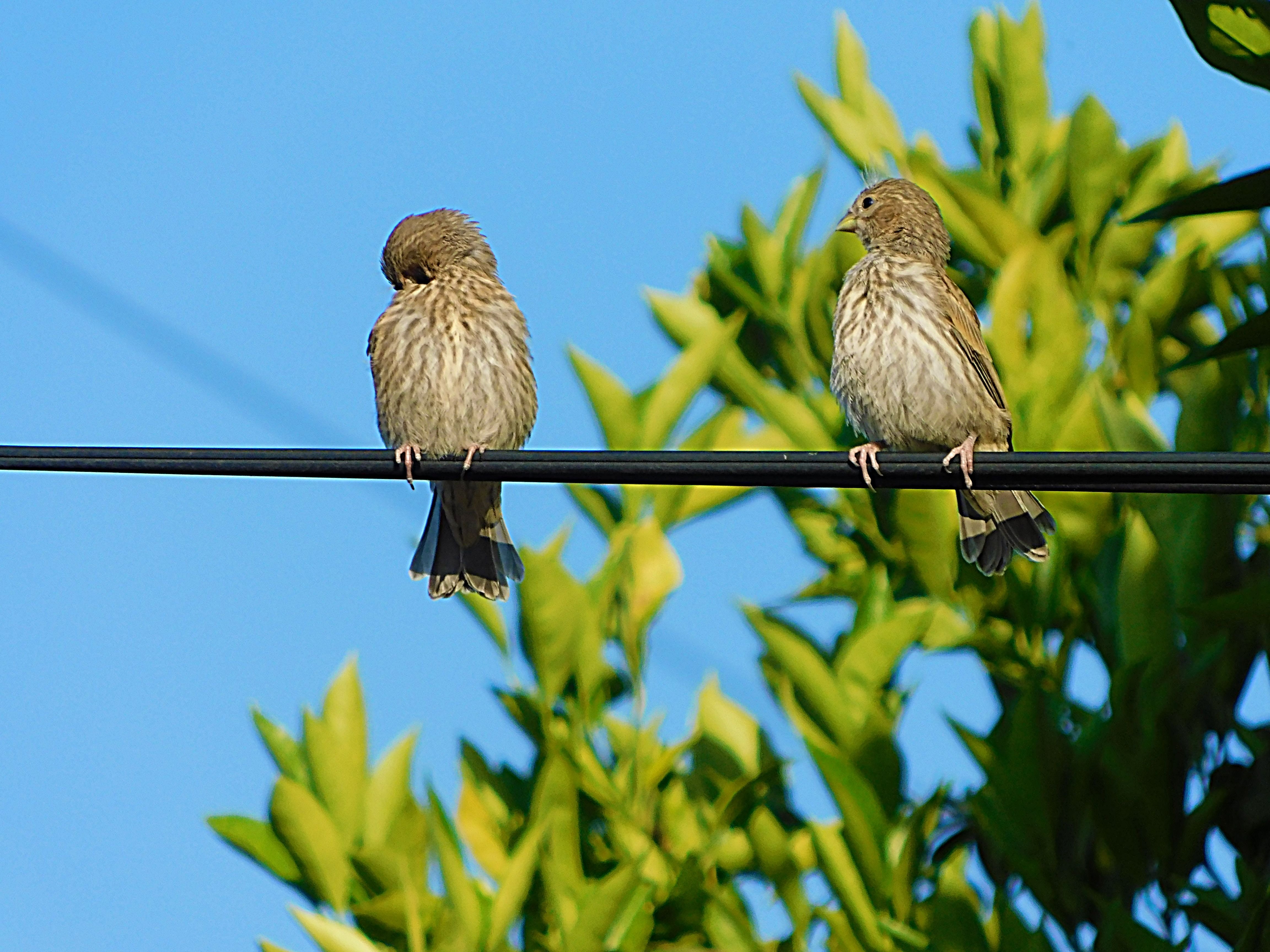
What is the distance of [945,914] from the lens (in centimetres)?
455

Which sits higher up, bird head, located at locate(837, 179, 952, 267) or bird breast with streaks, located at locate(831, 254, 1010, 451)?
bird head, located at locate(837, 179, 952, 267)

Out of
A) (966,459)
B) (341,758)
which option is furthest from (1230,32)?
(341,758)

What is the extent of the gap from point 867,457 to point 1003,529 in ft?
2.62

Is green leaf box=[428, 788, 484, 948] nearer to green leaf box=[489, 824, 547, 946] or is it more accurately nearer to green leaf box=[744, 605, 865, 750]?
green leaf box=[489, 824, 547, 946]

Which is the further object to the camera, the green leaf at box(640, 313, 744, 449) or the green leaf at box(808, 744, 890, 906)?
the green leaf at box(640, 313, 744, 449)

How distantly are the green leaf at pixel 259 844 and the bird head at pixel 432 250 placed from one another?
185 cm

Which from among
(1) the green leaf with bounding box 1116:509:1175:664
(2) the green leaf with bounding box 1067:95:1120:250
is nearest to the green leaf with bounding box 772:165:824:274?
(2) the green leaf with bounding box 1067:95:1120:250

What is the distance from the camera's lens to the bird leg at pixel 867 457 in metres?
3.26

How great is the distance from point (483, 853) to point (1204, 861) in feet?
6.93

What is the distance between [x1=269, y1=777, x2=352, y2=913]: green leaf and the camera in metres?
5.23

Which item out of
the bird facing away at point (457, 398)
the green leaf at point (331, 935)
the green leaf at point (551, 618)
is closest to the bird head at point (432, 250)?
the bird facing away at point (457, 398)

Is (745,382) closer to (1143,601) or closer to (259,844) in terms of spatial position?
(1143,601)

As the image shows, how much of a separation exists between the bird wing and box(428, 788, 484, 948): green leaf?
6.83 feet

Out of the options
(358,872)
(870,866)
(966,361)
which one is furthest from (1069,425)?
(358,872)
